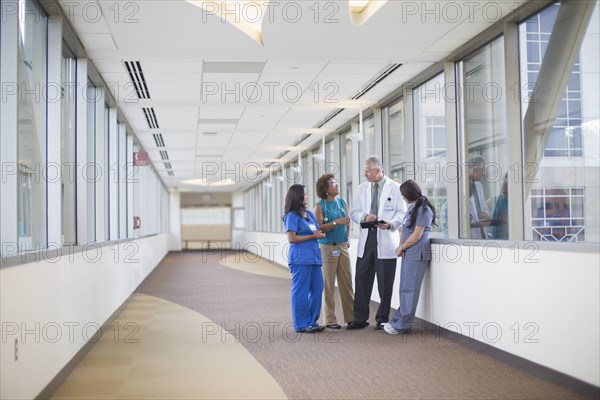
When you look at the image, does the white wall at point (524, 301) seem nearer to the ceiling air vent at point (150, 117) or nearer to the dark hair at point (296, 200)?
the dark hair at point (296, 200)

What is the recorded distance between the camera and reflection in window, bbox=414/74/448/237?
726cm

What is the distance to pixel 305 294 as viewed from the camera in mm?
6258

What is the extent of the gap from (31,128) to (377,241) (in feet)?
10.6

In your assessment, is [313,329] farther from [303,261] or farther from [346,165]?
[346,165]

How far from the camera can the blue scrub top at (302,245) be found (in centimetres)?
628

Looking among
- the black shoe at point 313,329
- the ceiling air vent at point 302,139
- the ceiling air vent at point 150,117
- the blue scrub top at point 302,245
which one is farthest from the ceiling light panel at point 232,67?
the ceiling air vent at point 302,139

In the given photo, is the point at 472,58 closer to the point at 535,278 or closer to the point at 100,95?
the point at 535,278

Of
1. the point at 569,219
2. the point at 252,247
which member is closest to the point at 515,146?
the point at 569,219

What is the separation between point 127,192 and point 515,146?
24.2 ft

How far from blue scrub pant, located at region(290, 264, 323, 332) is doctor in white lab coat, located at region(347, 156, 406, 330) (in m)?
0.41

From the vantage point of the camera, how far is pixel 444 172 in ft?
23.4

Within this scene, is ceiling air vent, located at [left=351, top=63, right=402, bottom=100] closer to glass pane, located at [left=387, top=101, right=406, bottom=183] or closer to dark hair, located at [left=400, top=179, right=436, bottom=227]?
glass pane, located at [left=387, top=101, right=406, bottom=183]

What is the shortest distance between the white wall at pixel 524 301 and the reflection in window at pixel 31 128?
327cm

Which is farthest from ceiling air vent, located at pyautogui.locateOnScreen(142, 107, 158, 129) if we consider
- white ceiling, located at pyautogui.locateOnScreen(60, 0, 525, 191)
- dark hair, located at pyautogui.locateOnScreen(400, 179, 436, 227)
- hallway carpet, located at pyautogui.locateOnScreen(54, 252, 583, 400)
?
dark hair, located at pyautogui.locateOnScreen(400, 179, 436, 227)
